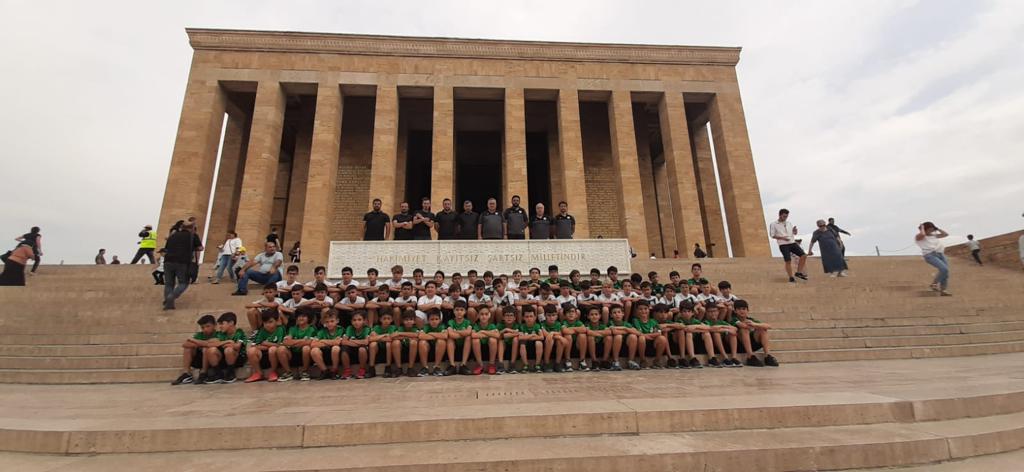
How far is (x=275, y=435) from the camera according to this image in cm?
301

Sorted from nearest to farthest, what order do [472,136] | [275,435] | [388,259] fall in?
[275,435]
[388,259]
[472,136]

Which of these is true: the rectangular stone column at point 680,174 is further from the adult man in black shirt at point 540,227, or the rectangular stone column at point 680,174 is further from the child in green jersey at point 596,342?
the child in green jersey at point 596,342

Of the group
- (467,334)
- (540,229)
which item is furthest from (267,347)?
(540,229)

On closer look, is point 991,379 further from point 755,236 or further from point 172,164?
point 172,164

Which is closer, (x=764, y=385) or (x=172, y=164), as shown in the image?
(x=764, y=385)

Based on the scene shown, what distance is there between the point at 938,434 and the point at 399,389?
4379 mm

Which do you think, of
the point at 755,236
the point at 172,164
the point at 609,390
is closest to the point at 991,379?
the point at 609,390

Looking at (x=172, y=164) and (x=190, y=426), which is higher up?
(x=172, y=164)

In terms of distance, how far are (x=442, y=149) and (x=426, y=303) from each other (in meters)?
12.0

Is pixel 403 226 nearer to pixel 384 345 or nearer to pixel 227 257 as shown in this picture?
pixel 227 257

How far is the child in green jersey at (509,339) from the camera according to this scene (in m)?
5.89

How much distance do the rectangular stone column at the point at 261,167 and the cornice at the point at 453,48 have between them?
77.2 inches

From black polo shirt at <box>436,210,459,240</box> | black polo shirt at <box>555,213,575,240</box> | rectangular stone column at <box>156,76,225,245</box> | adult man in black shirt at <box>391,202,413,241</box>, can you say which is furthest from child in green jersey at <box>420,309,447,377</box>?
rectangular stone column at <box>156,76,225,245</box>

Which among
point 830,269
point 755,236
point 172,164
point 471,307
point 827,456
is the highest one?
point 172,164
